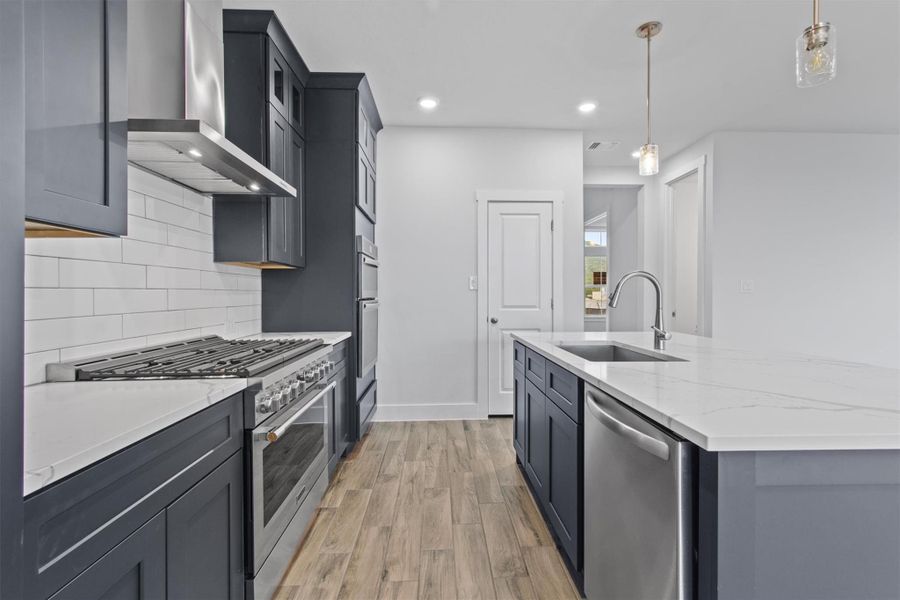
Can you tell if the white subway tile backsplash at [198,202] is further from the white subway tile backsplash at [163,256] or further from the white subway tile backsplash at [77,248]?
the white subway tile backsplash at [77,248]

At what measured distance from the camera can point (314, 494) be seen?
2.11 metres

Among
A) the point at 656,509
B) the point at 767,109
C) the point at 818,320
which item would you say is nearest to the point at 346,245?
the point at 656,509

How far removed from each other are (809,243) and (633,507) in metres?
4.55

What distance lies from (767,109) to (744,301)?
67.9 inches

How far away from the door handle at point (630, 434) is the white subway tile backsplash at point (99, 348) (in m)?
1.70

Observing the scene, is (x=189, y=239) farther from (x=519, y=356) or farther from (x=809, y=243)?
(x=809, y=243)

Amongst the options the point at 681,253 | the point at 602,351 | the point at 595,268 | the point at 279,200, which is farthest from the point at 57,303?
the point at 595,268

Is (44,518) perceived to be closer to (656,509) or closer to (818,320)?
(656,509)

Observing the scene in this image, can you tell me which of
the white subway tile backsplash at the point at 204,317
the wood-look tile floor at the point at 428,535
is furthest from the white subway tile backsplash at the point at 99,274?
the wood-look tile floor at the point at 428,535

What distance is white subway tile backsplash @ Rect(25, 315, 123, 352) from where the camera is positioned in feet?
4.28

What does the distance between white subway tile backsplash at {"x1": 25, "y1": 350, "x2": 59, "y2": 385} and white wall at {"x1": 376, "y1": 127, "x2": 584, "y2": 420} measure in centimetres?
270

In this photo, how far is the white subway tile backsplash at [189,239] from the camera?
2.02 m

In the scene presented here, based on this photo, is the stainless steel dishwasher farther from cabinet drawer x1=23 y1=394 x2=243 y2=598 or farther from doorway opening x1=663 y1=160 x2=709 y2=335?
doorway opening x1=663 y1=160 x2=709 y2=335

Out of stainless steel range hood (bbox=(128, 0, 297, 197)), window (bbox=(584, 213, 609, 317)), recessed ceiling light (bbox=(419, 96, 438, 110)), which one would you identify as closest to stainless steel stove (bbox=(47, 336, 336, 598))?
stainless steel range hood (bbox=(128, 0, 297, 197))
